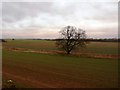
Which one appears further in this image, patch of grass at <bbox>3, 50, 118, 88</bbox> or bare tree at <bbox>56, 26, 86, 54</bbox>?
bare tree at <bbox>56, 26, 86, 54</bbox>

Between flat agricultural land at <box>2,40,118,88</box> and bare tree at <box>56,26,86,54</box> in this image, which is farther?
bare tree at <box>56,26,86,54</box>

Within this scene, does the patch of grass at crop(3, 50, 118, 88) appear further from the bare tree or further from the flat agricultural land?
the bare tree

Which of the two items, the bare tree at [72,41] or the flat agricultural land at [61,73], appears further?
the bare tree at [72,41]

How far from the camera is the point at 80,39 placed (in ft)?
A: 155

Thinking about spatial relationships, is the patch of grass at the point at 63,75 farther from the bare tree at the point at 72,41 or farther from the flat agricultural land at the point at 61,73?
the bare tree at the point at 72,41

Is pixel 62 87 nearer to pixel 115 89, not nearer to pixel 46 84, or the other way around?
pixel 46 84

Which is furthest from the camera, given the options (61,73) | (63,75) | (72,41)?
(72,41)

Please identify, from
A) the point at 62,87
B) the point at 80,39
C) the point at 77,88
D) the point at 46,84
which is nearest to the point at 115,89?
the point at 77,88

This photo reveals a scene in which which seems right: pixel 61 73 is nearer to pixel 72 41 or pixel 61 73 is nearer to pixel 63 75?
pixel 63 75

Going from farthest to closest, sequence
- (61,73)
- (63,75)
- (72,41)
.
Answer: (72,41) < (61,73) < (63,75)

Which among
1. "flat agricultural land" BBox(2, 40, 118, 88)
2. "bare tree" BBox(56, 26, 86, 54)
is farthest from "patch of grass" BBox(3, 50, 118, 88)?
"bare tree" BBox(56, 26, 86, 54)

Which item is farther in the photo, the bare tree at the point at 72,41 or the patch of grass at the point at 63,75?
the bare tree at the point at 72,41

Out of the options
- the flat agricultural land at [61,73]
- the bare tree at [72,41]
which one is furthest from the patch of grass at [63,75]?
the bare tree at [72,41]

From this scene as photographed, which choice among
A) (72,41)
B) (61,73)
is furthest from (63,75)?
(72,41)
